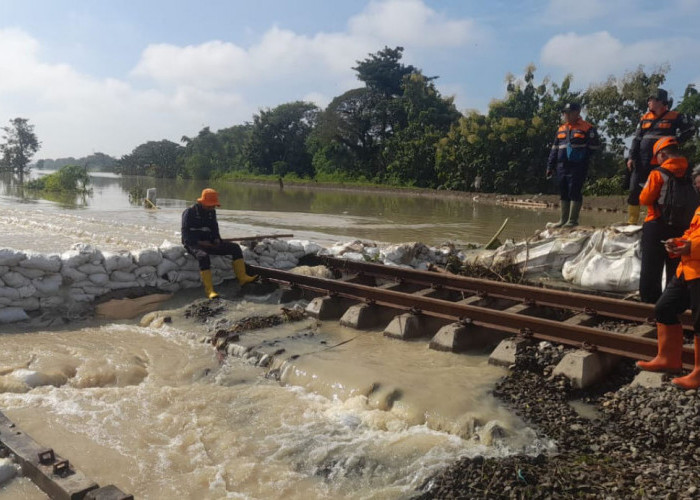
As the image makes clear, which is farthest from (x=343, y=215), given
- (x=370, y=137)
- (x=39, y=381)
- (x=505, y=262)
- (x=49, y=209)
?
(x=370, y=137)

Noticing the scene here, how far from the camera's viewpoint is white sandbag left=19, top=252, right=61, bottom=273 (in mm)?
6656

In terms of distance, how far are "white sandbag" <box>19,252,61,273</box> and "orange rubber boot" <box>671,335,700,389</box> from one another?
6380mm

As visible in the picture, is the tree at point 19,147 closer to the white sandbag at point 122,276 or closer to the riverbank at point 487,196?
the riverbank at point 487,196

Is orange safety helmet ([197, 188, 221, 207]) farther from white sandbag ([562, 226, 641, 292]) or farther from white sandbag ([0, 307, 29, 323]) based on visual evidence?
white sandbag ([562, 226, 641, 292])

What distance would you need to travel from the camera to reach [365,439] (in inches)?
153

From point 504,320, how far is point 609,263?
2.28 m

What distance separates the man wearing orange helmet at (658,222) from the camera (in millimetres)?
4676

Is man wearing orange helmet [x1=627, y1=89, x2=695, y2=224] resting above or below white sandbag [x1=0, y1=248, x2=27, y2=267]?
above

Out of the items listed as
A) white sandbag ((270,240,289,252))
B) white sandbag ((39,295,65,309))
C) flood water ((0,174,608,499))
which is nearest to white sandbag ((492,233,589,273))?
flood water ((0,174,608,499))

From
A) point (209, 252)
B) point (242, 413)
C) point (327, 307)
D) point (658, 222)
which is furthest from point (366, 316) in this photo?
point (658, 222)

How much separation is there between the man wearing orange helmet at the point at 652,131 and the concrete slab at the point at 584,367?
2.96m

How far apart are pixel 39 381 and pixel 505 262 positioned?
5.58 metres

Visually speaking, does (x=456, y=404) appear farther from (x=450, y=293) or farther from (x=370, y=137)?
(x=370, y=137)

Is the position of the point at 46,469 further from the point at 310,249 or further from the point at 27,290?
the point at 310,249
